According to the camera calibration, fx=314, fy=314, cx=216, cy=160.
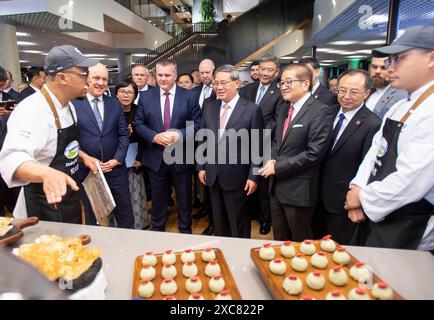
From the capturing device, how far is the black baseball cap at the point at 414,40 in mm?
1428

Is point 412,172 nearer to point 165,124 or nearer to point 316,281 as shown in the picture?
point 316,281

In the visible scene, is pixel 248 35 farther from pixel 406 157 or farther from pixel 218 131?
pixel 406 157

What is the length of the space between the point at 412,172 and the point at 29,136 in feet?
5.91

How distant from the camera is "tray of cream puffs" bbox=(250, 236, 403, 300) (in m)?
0.93

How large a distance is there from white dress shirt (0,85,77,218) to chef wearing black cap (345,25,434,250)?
1672 millimetres

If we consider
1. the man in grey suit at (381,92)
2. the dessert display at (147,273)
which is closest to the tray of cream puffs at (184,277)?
the dessert display at (147,273)

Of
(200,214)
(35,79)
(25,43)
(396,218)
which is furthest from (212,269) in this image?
(25,43)

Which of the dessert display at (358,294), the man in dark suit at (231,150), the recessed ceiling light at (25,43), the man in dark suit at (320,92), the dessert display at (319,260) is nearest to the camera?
the dessert display at (358,294)

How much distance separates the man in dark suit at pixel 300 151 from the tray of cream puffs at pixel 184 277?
1251mm

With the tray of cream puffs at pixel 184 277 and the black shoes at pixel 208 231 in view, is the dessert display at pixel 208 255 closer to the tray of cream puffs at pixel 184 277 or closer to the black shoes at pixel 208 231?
the tray of cream puffs at pixel 184 277

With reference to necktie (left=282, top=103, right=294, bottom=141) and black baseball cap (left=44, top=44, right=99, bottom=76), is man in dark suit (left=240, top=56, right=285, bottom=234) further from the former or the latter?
black baseball cap (left=44, top=44, right=99, bottom=76)

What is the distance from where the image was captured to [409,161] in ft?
4.59

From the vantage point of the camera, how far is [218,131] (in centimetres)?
275
